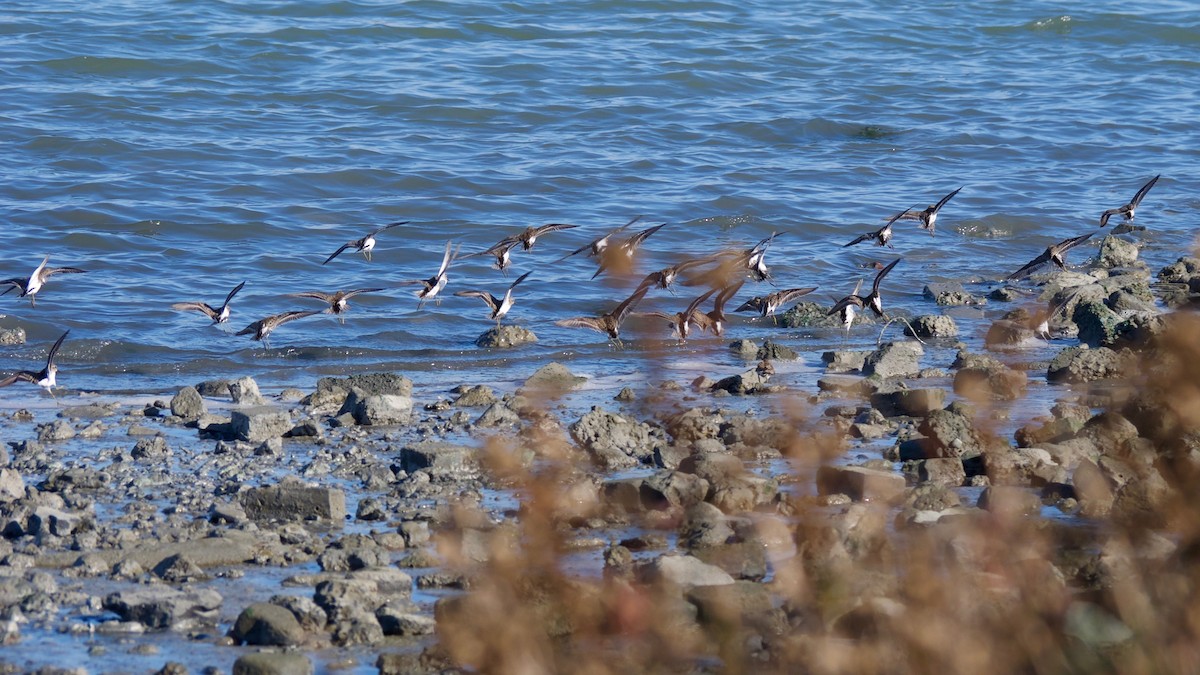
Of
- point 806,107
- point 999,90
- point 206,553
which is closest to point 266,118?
point 806,107

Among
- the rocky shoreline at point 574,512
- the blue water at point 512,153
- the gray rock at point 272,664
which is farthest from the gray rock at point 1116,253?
the gray rock at point 272,664

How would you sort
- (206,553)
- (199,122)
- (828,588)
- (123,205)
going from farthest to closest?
1. (199,122)
2. (123,205)
3. (206,553)
4. (828,588)

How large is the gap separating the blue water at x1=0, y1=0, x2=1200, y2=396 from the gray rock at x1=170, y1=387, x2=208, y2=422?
4.69ft

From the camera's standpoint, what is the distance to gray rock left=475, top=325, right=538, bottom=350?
12.2m

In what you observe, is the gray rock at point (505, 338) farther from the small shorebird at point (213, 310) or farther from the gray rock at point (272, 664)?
the gray rock at point (272, 664)

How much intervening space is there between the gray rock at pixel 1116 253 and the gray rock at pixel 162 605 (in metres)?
11.6

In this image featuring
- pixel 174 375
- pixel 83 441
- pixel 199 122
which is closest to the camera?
pixel 83 441

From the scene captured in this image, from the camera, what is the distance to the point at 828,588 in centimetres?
491

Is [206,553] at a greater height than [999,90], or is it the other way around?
[206,553]

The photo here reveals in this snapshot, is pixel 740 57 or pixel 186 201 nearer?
pixel 186 201

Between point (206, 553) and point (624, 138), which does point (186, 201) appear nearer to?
point (624, 138)

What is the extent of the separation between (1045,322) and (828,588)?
755 cm

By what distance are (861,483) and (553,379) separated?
138 inches

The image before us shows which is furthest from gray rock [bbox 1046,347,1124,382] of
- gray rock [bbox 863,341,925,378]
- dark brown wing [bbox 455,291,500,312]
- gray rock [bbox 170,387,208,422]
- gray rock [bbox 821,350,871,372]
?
gray rock [bbox 170,387,208,422]
